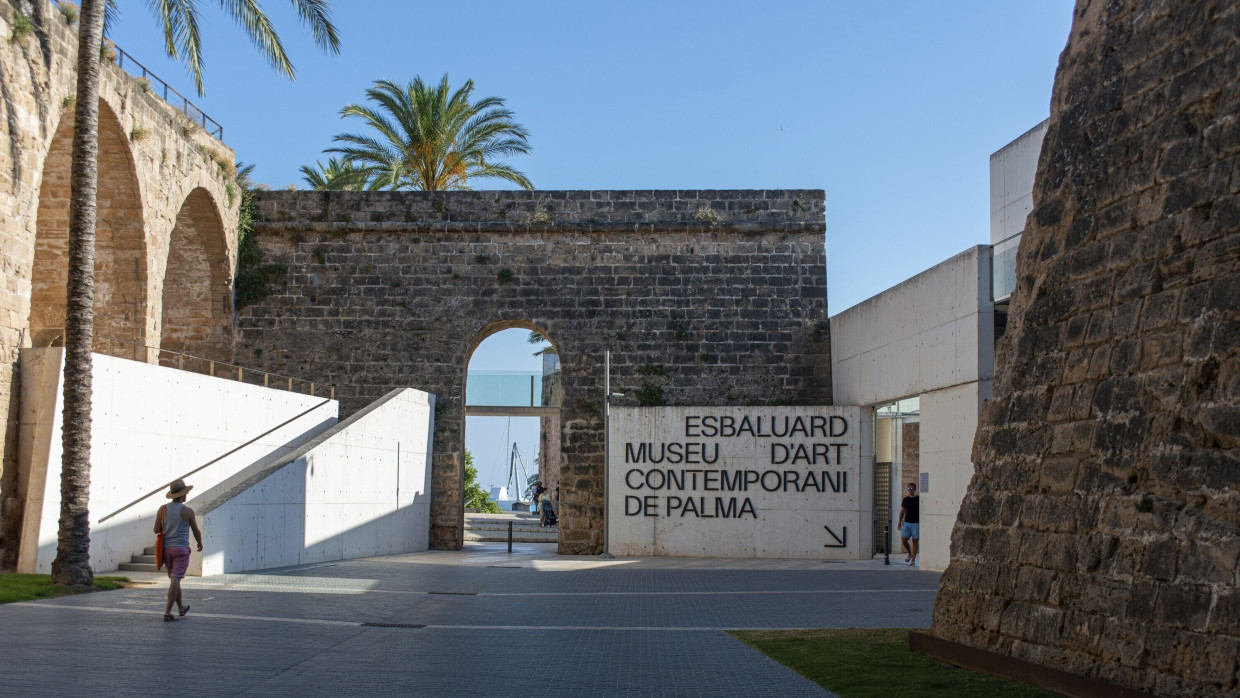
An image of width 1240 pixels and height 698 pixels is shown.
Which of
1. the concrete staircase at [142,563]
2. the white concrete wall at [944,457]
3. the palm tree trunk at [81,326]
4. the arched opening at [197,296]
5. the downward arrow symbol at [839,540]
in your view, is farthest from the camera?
the arched opening at [197,296]

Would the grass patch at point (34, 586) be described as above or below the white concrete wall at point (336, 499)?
below

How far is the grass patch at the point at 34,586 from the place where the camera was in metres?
11.6

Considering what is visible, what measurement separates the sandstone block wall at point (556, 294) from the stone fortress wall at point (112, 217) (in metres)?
1.35

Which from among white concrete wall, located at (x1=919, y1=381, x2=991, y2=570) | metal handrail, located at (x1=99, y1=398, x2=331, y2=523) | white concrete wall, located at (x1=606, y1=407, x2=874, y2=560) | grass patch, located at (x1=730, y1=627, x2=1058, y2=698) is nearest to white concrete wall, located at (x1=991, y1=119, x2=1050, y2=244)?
white concrete wall, located at (x1=919, y1=381, x2=991, y2=570)

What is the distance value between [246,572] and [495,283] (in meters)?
9.73

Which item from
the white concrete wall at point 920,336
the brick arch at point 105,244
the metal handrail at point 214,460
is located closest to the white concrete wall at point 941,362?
the white concrete wall at point 920,336

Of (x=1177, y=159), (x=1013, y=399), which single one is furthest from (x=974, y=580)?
(x=1177, y=159)

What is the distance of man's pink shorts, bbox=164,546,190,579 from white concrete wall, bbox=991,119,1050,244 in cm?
1163

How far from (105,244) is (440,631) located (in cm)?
1253

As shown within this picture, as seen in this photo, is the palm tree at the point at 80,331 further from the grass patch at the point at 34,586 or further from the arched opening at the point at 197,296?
→ the arched opening at the point at 197,296

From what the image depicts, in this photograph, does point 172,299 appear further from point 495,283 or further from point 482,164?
point 482,164

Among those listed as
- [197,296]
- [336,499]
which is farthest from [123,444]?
[197,296]

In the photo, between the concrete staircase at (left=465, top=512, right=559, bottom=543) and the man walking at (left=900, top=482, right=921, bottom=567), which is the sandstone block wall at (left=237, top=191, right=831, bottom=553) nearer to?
the man walking at (left=900, top=482, right=921, bottom=567)

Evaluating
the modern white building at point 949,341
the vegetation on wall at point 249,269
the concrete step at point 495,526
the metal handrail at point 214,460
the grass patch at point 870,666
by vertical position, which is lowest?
the concrete step at point 495,526
